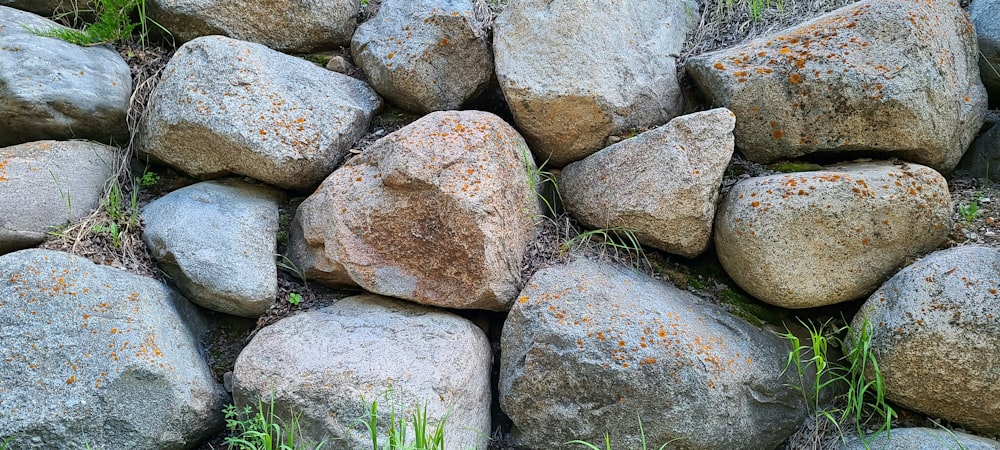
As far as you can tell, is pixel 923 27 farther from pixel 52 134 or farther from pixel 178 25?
pixel 52 134

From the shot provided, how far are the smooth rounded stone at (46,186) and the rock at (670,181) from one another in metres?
2.10

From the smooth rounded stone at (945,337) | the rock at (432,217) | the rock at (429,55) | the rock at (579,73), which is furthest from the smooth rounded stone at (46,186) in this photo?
the smooth rounded stone at (945,337)

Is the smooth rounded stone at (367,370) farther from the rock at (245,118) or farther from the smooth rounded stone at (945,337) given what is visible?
the smooth rounded stone at (945,337)

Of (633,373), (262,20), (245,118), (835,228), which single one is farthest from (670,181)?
(262,20)

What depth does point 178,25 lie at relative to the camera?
11.5 ft

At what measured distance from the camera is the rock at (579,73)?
10.3 ft

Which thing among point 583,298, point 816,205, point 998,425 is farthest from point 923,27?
point 583,298

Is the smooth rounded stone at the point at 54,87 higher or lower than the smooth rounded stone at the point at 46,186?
higher

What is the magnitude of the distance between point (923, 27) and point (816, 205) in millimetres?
857

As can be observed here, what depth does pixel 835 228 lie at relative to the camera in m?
2.74

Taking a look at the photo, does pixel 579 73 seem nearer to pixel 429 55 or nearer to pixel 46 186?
pixel 429 55

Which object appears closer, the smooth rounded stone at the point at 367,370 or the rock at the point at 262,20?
the smooth rounded stone at the point at 367,370

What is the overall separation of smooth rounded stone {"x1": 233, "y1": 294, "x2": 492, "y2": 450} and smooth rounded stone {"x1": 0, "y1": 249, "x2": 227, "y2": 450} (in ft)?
0.75

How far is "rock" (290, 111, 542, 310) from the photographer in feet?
9.40
